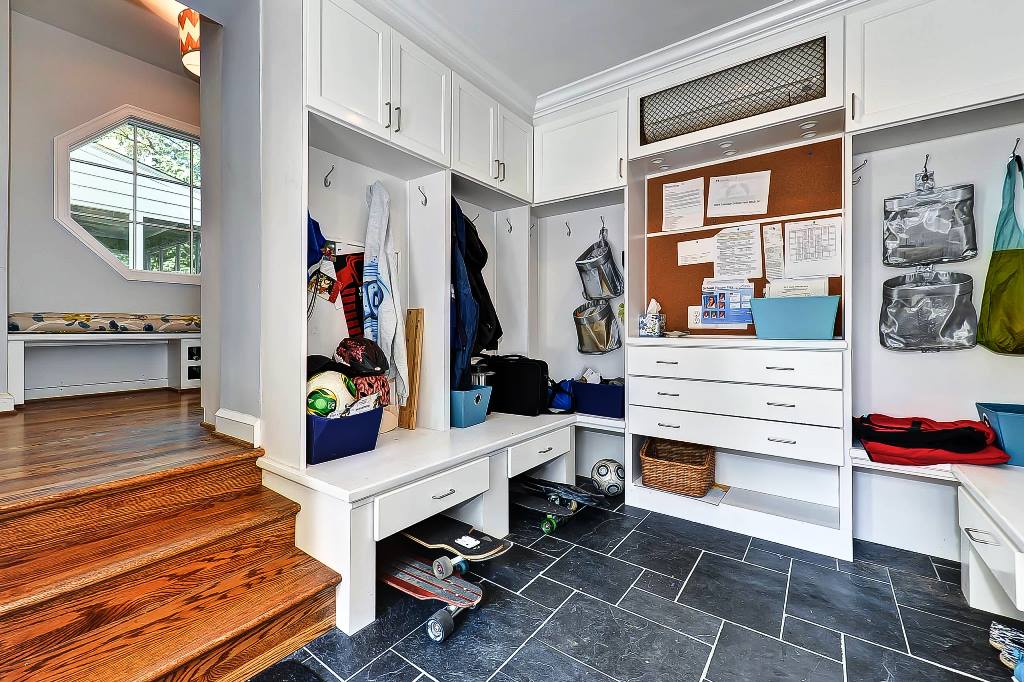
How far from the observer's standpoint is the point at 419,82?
7.29 feet

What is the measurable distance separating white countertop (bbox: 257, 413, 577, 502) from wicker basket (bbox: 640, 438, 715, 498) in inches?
23.2

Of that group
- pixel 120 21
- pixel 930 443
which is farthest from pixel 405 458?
→ pixel 120 21

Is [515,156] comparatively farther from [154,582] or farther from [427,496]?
[154,582]

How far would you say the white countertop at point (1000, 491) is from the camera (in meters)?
1.38

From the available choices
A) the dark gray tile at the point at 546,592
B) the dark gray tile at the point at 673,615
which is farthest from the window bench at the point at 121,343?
the dark gray tile at the point at 673,615

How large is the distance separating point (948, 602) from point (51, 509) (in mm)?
3144

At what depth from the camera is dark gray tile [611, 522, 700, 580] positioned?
202 centimetres

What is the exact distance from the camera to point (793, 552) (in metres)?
2.17

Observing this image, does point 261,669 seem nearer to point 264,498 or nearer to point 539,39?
point 264,498

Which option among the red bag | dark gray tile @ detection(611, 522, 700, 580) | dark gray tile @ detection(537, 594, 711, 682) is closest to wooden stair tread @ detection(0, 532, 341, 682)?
dark gray tile @ detection(537, 594, 711, 682)

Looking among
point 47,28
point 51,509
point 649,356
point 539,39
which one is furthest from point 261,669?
point 47,28

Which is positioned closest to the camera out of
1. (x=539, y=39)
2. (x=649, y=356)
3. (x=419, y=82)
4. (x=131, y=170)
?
(x=419, y=82)

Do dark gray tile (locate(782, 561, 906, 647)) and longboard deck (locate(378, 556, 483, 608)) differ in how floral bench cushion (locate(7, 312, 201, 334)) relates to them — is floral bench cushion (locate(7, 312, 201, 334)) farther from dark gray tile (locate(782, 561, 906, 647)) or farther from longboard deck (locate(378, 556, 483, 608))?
dark gray tile (locate(782, 561, 906, 647))

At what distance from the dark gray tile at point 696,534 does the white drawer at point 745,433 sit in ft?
1.47
